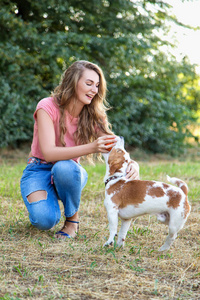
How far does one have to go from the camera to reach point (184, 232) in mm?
3547

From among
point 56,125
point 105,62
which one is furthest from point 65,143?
point 105,62

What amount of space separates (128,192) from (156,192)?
0.22m

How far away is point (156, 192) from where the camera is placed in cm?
271

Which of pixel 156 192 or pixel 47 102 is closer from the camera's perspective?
pixel 156 192

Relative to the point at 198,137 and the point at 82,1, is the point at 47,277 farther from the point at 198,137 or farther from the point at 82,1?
the point at 198,137

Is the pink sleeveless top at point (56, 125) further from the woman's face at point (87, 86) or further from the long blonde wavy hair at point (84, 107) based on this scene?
the woman's face at point (87, 86)

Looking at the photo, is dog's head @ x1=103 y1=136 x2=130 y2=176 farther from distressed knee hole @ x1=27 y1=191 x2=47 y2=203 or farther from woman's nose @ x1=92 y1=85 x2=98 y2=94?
Answer: distressed knee hole @ x1=27 y1=191 x2=47 y2=203

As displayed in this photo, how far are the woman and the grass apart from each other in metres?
0.24

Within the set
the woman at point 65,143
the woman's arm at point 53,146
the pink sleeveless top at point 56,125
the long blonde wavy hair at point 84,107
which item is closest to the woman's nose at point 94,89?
the woman at point 65,143

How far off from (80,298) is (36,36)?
21.2 ft

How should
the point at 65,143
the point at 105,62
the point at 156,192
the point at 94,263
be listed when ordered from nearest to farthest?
the point at 94,263 → the point at 156,192 → the point at 65,143 → the point at 105,62

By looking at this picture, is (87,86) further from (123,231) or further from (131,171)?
(123,231)

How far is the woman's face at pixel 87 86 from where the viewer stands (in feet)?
10.9

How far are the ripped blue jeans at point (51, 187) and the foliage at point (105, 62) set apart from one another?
13.6 feet
